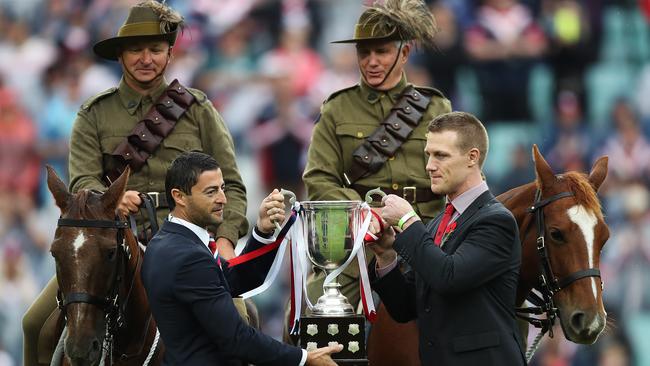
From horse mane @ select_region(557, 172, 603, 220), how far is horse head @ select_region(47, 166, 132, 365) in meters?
2.31

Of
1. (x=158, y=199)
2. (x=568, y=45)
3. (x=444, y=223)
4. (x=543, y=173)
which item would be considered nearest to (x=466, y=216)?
(x=444, y=223)

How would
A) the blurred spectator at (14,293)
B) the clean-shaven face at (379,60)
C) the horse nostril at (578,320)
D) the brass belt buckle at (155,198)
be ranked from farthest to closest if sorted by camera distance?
the blurred spectator at (14,293), the clean-shaven face at (379,60), the brass belt buckle at (155,198), the horse nostril at (578,320)

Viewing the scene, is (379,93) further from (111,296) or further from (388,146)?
(111,296)

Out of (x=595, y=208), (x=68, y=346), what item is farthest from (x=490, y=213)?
(x=68, y=346)

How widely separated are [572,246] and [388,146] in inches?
65.7

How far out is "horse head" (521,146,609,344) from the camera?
624 centimetres

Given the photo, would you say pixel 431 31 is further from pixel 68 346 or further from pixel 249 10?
pixel 249 10

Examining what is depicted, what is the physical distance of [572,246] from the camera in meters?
6.33

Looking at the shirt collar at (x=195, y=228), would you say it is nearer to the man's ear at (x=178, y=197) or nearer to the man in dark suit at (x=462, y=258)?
the man's ear at (x=178, y=197)

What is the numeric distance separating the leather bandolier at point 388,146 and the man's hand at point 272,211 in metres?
1.25

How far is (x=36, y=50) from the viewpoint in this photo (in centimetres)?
1452

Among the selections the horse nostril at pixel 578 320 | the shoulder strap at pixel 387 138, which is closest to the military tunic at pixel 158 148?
the shoulder strap at pixel 387 138

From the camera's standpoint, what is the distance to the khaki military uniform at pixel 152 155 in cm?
752

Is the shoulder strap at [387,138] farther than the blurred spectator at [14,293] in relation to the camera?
No
